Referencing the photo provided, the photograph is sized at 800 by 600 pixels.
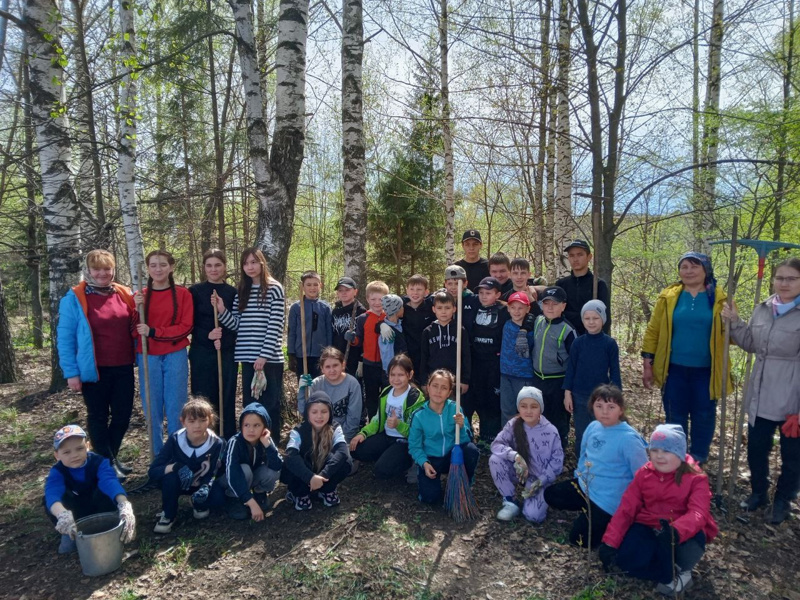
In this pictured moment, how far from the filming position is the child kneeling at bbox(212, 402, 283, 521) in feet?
13.1

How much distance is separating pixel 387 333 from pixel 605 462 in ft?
8.04

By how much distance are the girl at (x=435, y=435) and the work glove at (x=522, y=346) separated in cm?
83

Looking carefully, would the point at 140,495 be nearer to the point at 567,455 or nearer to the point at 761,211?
the point at 567,455

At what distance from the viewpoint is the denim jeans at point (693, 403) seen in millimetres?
4379

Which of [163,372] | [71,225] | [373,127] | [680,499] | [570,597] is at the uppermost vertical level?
[373,127]

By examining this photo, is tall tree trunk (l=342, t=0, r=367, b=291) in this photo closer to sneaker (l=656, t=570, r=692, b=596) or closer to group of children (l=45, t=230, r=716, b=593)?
group of children (l=45, t=230, r=716, b=593)

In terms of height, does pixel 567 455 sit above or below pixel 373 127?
below

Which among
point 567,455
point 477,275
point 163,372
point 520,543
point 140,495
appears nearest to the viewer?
point 520,543

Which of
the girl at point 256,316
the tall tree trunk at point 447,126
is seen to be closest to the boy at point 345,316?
the girl at point 256,316

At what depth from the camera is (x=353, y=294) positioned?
5625 millimetres

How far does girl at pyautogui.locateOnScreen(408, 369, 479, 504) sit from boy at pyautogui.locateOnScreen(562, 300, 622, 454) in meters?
1.05

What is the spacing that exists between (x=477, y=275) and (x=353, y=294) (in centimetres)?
157

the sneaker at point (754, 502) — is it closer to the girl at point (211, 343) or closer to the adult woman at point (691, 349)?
the adult woman at point (691, 349)

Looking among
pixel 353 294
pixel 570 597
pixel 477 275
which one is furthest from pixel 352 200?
pixel 570 597
